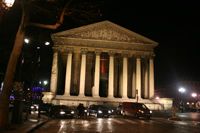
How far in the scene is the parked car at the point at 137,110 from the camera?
26.1 metres

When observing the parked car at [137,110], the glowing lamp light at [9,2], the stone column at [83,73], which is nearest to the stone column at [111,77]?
the stone column at [83,73]

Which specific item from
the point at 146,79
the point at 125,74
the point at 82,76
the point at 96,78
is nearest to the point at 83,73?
the point at 82,76

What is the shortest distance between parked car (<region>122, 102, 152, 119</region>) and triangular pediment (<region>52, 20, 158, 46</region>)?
23.6m

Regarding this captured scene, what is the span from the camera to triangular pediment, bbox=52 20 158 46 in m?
48.5

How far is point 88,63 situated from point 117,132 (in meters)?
41.1

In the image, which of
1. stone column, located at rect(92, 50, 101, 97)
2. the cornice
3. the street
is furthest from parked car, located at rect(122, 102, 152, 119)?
the cornice

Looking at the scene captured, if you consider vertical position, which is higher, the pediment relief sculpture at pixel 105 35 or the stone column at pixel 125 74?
A: the pediment relief sculpture at pixel 105 35

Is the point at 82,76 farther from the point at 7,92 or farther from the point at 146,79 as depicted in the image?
the point at 7,92

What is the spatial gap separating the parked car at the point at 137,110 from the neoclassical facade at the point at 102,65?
57.9ft

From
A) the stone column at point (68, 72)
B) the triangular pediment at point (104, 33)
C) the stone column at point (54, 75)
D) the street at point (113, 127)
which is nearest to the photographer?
the street at point (113, 127)

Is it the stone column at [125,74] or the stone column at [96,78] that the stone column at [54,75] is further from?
the stone column at [125,74]

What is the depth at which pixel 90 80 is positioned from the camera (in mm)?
53531

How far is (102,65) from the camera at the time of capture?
5431 cm

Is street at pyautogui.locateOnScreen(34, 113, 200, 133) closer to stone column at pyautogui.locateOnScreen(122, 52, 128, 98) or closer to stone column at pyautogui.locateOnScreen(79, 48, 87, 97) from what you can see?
stone column at pyautogui.locateOnScreen(79, 48, 87, 97)
